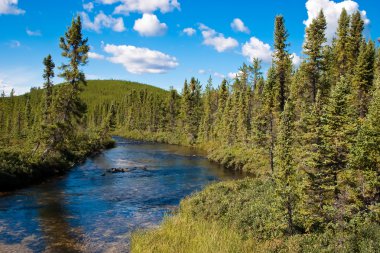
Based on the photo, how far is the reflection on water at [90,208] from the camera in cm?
1966

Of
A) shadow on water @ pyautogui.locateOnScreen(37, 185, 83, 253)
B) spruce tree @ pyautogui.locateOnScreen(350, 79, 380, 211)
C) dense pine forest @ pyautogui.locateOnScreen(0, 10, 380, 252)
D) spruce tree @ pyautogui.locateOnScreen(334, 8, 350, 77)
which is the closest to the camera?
dense pine forest @ pyautogui.locateOnScreen(0, 10, 380, 252)

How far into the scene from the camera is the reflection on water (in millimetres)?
19656

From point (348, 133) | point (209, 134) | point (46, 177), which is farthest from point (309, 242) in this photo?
point (209, 134)

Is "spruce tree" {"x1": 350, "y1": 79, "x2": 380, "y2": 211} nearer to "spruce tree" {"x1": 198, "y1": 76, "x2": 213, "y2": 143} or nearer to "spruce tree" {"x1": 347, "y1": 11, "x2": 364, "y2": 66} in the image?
"spruce tree" {"x1": 347, "y1": 11, "x2": 364, "y2": 66}

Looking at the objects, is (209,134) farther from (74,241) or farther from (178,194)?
(74,241)

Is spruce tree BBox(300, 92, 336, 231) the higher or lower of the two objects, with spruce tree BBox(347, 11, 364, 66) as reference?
lower

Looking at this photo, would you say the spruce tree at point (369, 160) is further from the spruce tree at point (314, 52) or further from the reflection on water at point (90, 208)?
the spruce tree at point (314, 52)

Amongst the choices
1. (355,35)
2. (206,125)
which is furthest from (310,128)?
(206,125)

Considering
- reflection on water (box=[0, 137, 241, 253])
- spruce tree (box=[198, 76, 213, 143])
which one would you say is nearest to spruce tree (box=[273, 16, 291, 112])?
reflection on water (box=[0, 137, 241, 253])

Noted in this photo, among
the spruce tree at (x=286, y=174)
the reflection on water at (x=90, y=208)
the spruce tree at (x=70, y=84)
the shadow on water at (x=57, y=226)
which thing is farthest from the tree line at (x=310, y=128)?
the spruce tree at (x=70, y=84)

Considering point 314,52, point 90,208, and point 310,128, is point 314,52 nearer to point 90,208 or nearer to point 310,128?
point 310,128

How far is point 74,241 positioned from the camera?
19.8 meters

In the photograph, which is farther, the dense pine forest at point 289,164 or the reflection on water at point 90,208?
the reflection on water at point 90,208

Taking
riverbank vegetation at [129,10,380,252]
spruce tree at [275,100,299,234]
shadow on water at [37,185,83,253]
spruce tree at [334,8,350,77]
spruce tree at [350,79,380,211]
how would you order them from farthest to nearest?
spruce tree at [334,8,350,77] < spruce tree at [350,79,380,211] < shadow on water at [37,185,83,253] < spruce tree at [275,100,299,234] < riverbank vegetation at [129,10,380,252]
